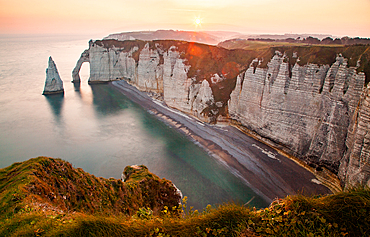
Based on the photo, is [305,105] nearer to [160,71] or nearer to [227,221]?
[227,221]

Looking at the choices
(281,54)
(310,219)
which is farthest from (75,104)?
(310,219)

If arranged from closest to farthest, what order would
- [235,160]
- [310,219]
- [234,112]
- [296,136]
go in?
[310,219], [296,136], [235,160], [234,112]

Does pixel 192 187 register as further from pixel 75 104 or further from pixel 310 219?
pixel 75 104

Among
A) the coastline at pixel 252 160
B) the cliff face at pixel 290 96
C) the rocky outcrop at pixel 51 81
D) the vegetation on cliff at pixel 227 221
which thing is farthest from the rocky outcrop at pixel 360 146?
the rocky outcrop at pixel 51 81

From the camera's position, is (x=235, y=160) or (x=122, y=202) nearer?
(x=122, y=202)

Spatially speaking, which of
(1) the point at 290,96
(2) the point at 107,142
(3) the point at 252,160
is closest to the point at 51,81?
(2) the point at 107,142

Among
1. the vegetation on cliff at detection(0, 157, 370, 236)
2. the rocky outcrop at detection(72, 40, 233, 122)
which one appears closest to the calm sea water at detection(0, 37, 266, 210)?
the rocky outcrop at detection(72, 40, 233, 122)
